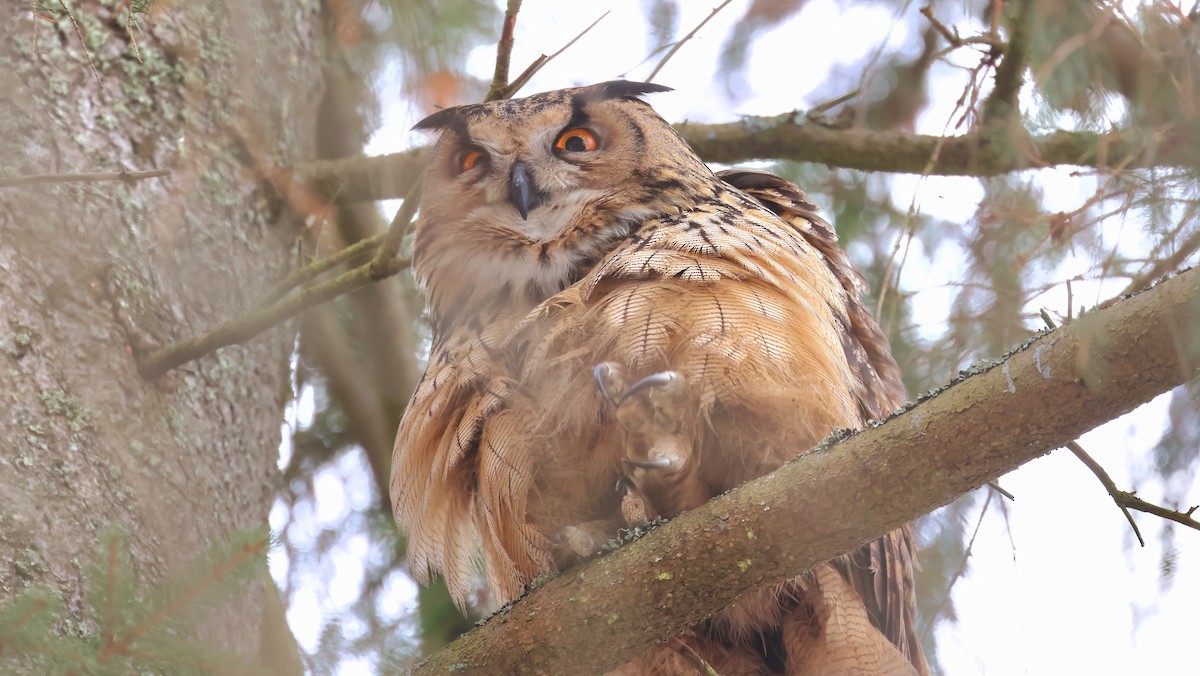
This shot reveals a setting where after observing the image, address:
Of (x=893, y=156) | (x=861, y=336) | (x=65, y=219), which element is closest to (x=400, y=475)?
(x=65, y=219)

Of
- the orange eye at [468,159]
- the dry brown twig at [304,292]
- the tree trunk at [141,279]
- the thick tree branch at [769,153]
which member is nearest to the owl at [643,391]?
the orange eye at [468,159]

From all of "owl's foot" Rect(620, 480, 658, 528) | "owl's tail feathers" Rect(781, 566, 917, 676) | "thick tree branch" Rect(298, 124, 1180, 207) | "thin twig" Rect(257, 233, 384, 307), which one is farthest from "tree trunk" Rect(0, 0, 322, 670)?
"owl's tail feathers" Rect(781, 566, 917, 676)

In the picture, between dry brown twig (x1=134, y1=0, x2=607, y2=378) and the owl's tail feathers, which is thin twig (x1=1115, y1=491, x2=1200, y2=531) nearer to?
the owl's tail feathers

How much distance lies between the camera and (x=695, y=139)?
3445mm

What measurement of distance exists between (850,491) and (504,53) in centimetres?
141

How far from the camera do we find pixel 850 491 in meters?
1.75

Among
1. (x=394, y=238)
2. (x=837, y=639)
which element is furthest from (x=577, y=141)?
(x=837, y=639)

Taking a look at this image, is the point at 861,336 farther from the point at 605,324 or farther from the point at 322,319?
the point at 322,319

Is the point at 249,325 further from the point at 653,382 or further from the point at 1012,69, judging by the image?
the point at 1012,69

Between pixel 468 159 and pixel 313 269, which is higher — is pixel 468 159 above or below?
above

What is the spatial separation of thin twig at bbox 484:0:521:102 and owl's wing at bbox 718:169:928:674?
2.78 feet

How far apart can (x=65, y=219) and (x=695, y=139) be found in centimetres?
182

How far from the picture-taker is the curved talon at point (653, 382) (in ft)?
6.98

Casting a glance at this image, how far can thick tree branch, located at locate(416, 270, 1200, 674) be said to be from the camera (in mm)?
1541
